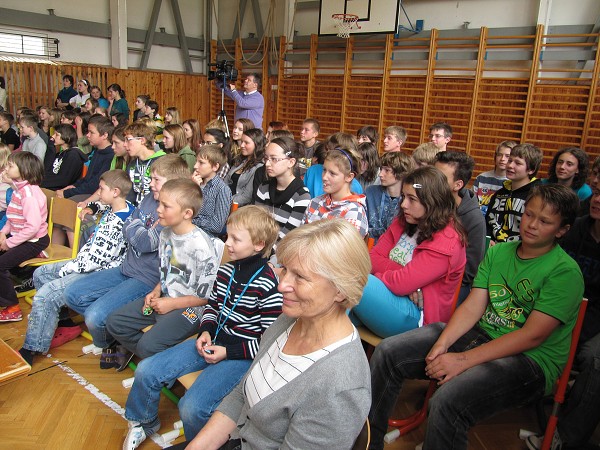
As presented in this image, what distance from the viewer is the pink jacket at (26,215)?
333cm

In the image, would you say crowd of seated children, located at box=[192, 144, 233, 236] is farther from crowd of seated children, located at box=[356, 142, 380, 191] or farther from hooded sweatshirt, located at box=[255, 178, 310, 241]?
crowd of seated children, located at box=[356, 142, 380, 191]

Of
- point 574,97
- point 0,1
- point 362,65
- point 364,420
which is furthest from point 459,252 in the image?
point 0,1

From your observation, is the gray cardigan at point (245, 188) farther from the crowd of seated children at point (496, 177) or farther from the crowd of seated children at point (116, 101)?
the crowd of seated children at point (116, 101)

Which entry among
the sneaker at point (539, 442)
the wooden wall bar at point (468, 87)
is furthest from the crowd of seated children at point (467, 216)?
the wooden wall bar at point (468, 87)

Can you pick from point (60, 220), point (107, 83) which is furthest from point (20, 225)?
point (107, 83)

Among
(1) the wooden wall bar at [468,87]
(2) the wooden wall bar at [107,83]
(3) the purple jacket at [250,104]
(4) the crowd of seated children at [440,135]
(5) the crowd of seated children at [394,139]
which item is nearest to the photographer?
(5) the crowd of seated children at [394,139]

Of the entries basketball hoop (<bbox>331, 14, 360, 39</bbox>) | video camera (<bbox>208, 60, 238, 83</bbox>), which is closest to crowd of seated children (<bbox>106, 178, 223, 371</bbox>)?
video camera (<bbox>208, 60, 238, 83</bbox>)

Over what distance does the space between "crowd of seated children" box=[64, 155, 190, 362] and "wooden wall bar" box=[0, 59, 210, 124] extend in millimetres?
8334

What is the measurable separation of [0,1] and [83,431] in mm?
9664

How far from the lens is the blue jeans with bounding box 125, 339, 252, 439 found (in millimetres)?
1799

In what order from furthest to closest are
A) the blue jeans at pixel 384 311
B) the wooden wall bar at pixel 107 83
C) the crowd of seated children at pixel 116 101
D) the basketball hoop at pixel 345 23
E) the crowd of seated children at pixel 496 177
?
1. the wooden wall bar at pixel 107 83
2. the crowd of seated children at pixel 116 101
3. the basketball hoop at pixel 345 23
4. the crowd of seated children at pixel 496 177
5. the blue jeans at pixel 384 311

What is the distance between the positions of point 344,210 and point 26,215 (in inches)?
89.0

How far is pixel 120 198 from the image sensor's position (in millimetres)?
3053

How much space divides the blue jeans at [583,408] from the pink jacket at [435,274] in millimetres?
589
